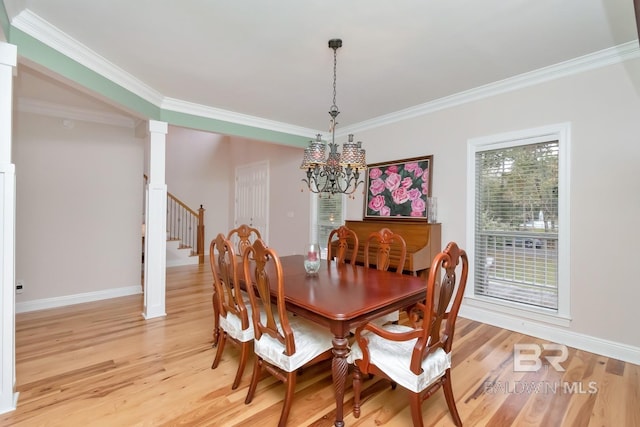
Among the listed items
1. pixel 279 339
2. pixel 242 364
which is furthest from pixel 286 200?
pixel 279 339

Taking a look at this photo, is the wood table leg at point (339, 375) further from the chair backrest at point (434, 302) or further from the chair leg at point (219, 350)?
the chair leg at point (219, 350)

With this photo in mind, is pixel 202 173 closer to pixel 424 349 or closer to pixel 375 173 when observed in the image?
pixel 375 173

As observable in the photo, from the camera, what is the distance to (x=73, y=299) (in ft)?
12.4

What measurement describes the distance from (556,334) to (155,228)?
428cm

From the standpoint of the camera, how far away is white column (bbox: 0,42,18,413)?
175cm

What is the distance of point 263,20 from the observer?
205cm

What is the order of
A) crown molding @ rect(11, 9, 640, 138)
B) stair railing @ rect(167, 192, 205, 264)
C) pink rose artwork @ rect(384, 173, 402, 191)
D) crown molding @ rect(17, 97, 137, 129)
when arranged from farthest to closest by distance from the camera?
1. stair railing @ rect(167, 192, 205, 264)
2. pink rose artwork @ rect(384, 173, 402, 191)
3. crown molding @ rect(17, 97, 137, 129)
4. crown molding @ rect(11, 9, 640, 138)

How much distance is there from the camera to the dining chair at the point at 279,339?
64.3 inches

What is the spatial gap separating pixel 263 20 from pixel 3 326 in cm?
253

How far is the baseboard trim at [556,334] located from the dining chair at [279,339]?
2.21 m

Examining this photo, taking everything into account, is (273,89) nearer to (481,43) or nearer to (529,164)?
(481,43)

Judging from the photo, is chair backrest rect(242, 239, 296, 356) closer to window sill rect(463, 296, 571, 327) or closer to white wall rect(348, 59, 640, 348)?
window sill rect(463, 296, 571, 327)

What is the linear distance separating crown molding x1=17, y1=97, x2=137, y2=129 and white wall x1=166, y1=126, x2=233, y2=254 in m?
2.98

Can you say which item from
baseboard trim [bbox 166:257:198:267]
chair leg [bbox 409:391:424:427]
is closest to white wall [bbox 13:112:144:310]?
baseboard trim [bbox 166:257:198:267]
